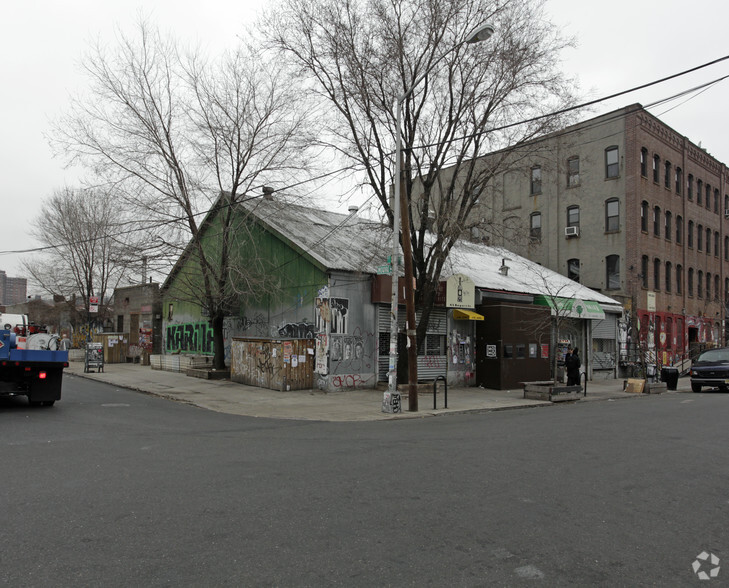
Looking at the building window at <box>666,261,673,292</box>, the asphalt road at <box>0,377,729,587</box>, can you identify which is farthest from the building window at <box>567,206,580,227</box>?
the asphalt road at <box>0,377,729,587</box>

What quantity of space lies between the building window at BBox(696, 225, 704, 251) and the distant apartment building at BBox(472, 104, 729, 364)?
2.7 inches

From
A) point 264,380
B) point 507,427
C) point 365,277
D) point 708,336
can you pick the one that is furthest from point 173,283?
point 708,336

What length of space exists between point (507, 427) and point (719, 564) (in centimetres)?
694

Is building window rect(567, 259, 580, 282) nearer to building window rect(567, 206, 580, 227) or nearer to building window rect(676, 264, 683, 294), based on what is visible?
building window rect(567, 206, 580, 227)

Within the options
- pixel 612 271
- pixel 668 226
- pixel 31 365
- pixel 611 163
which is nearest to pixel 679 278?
pixel 668 226

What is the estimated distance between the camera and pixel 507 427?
1110cm

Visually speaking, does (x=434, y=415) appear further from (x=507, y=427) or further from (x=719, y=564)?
(x=719, y=564)

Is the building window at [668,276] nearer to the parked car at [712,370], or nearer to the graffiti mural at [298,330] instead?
the parked car at [712,370]

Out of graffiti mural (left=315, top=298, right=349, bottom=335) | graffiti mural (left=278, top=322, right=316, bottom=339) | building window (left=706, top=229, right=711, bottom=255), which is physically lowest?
graffiti mural (left=278, top=322, right=316, bottom=339)

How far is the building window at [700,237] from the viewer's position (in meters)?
37.1

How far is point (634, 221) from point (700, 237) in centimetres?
1102

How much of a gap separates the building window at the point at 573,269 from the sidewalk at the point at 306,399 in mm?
11402

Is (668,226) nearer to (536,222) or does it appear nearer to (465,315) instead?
(536,222)

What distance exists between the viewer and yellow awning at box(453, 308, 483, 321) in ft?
67.0
